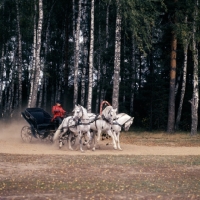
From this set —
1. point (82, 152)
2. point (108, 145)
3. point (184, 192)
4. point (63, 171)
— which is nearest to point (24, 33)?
point (108, 145)

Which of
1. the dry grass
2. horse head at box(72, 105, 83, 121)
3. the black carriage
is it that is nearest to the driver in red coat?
the black carriage

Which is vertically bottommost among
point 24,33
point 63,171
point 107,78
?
point 63,171

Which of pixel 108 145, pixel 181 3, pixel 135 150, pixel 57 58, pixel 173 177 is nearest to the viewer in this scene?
pixel 173 177

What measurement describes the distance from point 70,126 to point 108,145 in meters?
2.98

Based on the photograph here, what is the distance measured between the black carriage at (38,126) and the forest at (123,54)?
3977 millimetres

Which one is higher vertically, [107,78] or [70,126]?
[107,78]

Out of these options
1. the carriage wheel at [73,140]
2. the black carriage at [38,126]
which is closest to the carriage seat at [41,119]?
the black carriage at [38,126]

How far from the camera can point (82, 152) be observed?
61.4 feet

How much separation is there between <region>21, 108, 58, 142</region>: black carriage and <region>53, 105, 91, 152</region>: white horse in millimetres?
1109

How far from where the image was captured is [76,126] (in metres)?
19.5

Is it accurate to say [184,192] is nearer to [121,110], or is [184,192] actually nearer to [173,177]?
[173,177]

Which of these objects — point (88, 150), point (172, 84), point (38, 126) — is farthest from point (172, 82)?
point (88, 150)

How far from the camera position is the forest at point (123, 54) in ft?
91.5

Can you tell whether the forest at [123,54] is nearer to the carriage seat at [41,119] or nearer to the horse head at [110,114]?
the carriage seat at [41,119]
